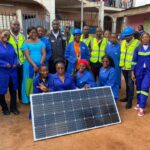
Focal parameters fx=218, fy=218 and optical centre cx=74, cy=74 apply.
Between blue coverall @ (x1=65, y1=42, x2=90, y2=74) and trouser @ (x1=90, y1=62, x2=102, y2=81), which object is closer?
blue coverall @ (x1=65, y1=42, x2=90, y2=74)

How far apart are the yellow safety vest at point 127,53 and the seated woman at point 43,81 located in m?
2.01

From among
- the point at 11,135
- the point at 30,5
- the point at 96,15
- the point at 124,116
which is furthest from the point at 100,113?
the point at 96,15

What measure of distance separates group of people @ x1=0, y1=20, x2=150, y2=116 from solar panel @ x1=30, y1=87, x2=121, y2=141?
1.03 ft

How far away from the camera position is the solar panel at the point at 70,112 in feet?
13.6

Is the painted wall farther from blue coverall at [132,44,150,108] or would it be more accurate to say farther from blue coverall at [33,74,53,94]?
blue coverall at [33,74,53,94]

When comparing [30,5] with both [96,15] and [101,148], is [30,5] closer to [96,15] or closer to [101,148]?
[96,15]

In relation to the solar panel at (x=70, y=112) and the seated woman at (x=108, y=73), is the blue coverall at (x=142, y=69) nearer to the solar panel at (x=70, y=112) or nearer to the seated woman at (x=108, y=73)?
the seated woman at (x=108, y=73)

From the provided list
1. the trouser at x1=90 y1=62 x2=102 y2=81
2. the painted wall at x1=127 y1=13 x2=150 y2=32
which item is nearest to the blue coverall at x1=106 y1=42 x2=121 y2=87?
the trouser at x1=90 y1=62 x2=102 y2=81

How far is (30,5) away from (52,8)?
2.81 metres

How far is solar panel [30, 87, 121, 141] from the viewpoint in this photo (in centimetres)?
416

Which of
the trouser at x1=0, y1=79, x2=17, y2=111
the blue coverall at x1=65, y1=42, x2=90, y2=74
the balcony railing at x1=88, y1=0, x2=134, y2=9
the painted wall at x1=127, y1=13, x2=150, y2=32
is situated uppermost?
the balcony railing at x1=88, y1=0, x2=134, y2=9

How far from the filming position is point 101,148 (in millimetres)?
3863

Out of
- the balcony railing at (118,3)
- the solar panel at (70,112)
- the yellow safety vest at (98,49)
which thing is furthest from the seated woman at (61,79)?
the balcony railing at (118,3)

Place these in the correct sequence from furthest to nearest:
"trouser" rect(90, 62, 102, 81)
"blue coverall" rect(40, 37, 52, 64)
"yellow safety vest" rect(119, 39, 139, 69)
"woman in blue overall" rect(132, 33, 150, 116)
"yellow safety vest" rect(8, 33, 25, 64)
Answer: "trouser" rect(90, 62, 102, 81)
"blue coverall" rect(40, 37, 52, 64)
"yellow safety vest" rect(119, 39, 139, 69)
"yellow safety vest" rect(8, 33, 25, 64)
"woman in blue overall" rect(132, 33, 150, 116)
